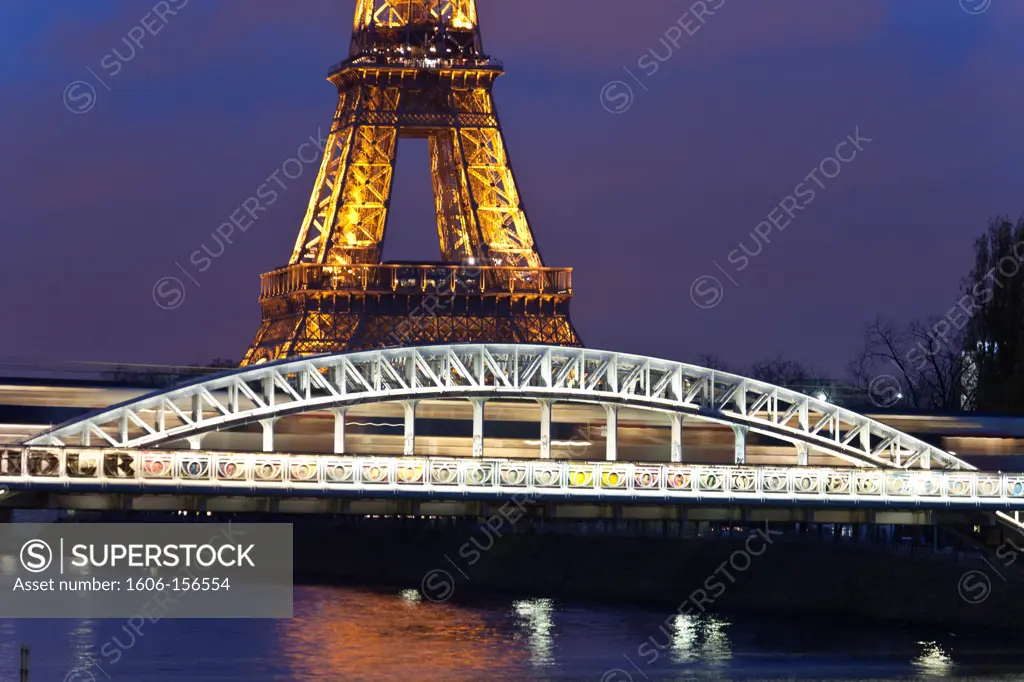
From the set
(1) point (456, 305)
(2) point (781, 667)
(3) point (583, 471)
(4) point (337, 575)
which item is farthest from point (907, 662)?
(1) point (456, 305)

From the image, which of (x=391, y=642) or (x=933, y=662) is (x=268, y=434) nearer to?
(x=391, y=642)

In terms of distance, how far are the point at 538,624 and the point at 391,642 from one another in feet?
25.4

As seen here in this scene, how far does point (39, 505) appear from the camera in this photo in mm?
54125

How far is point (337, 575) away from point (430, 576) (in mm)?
6710

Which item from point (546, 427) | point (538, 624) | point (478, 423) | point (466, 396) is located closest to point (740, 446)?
point (546, 427)

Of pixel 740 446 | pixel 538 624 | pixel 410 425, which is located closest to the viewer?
pixel 410 425

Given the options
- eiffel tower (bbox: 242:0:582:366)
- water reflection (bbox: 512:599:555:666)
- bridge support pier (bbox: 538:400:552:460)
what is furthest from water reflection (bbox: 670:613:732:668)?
eiffel tower (bbox: 242:0:582:366)

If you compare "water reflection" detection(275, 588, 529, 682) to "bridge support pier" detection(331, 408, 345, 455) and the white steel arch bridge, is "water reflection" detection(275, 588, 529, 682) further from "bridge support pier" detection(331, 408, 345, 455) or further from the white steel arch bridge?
"bridge support pier" detection(331, 408, 345, 455)

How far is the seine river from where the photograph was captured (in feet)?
181

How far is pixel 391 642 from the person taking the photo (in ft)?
210

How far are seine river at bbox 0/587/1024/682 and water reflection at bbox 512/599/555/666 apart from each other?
0.07 m

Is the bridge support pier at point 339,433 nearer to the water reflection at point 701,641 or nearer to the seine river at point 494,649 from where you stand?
the seine river at point 494,649

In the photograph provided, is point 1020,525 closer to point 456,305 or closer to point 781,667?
point 781,667

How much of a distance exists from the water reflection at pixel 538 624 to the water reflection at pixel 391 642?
565 mm
